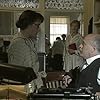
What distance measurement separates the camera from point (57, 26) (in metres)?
3.88

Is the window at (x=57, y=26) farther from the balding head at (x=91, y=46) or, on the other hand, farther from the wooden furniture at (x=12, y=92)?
the wooden furniture at (x=12, y=92)

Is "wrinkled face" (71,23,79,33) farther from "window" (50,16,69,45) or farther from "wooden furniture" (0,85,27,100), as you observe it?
"wooden furniture" (0,85,27,100)

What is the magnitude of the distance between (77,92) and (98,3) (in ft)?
9.30

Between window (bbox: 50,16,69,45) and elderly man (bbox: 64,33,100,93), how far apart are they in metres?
2.05

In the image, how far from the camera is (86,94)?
1.08 meters

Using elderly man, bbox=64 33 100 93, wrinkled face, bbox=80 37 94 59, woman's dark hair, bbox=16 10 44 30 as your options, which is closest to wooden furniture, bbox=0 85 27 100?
elderly man, bbox=64 33 100 93

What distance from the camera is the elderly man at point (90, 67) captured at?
5.06ft

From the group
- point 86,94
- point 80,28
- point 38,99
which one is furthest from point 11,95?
point 80,28

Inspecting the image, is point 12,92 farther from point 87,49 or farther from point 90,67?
point 87,49

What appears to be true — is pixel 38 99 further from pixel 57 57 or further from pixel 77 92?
pixel 57 57

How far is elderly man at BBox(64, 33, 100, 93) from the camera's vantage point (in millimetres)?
1541

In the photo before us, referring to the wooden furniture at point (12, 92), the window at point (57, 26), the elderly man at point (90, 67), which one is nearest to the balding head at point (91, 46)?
the elderly man at point (90, 67)

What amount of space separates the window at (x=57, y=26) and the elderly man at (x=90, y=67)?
2.05 m

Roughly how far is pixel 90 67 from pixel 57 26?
7.55 ft
